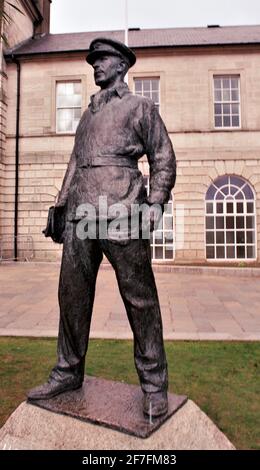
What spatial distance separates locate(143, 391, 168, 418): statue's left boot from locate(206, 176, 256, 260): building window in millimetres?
14585

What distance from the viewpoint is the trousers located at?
98.5 inches

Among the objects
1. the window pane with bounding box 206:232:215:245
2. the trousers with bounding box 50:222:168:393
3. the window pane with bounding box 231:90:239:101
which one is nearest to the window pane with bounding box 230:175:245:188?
the window pane with bounding box 206:232:215:245

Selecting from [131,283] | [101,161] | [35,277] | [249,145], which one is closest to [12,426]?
[131,283]

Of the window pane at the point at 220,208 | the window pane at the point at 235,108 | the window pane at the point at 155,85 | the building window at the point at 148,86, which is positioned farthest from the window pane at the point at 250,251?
the window pane at the point at 155,85

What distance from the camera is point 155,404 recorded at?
238cm

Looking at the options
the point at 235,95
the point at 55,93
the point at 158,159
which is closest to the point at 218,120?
the point at 235,95

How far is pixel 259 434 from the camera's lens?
2953 mm

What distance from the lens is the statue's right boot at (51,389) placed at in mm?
2537

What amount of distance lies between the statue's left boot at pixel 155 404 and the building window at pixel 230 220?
14.6m

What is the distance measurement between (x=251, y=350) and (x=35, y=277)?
8363mm

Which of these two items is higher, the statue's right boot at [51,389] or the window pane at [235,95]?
the window pane at [235,95]

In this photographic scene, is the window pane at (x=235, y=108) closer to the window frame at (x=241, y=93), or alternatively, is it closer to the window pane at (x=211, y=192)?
the window frame at (x=241, y=93)
